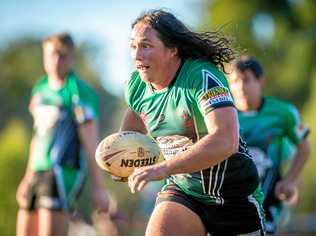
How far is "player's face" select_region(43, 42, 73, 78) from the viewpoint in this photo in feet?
30.1

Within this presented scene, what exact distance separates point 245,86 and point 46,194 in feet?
6.62

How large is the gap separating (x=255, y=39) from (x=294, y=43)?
2150mm

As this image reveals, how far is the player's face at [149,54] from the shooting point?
6.14 meters

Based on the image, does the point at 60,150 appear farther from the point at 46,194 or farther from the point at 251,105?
the point at 251,105

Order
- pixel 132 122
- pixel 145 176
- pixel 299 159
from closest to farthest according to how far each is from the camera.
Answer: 1. pixel 145 176
2. pixel 132 122
3. pixel 299 159

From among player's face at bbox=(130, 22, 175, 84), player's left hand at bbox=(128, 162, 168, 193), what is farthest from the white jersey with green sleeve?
player's left hand at bbox=(128, 162, 168, 193)

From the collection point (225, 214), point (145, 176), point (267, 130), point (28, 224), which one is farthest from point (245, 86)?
point (145, 176)

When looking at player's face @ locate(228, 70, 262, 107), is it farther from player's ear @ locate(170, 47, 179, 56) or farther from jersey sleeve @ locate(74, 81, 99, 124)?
player's ear @ locate(170, 47, 179, 56)

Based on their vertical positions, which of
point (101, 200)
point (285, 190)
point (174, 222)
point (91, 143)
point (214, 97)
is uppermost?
point (214, 97)

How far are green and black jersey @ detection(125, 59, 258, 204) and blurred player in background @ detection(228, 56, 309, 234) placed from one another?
8.93 ft

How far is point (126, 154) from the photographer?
620 centimetres

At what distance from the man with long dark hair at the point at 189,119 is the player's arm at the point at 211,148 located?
0.03 meters

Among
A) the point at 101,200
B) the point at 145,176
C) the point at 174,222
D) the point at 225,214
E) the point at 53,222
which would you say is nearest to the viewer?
the point at 145,176

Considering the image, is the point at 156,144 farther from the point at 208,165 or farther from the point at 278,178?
the point at 278,178
